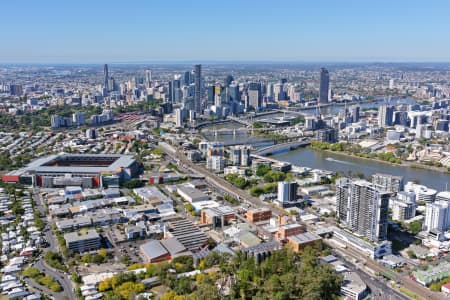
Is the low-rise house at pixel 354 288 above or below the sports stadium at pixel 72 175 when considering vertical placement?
below

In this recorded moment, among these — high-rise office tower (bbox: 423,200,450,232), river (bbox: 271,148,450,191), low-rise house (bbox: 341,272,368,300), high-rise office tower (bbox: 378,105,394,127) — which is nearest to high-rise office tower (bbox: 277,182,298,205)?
high-rise office tower (bbox: 423,200,450,232)

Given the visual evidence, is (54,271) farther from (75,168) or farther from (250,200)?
(75,168)

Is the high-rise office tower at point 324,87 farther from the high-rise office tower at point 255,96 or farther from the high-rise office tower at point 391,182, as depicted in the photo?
the high-rise office tower at point 391,182

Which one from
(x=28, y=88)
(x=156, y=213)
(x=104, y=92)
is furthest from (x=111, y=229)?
(x=28, y=88)

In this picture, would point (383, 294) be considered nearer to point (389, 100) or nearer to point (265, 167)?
point (265, 167)

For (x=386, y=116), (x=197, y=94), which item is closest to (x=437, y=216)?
(x=386, y=116)

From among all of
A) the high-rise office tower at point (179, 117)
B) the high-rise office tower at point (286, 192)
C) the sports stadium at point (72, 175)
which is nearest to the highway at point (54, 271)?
the sports stadium at point (72, 175)
